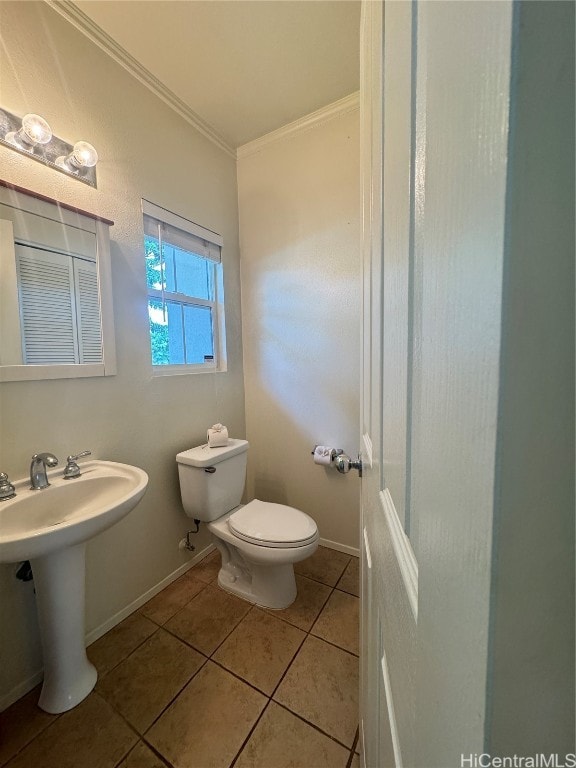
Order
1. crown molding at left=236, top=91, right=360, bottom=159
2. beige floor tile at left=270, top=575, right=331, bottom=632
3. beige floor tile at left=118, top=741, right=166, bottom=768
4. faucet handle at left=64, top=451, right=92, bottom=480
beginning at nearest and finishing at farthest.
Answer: beige floor tile at left=118, top=741, right=166, bottom=768, faucet handle at left=64, top=451, right=92, bottom=480, beige floor tile at left=270, top=575, right=331, bottom=632, crown molding at left=236, top=91, right=360, bottom=159

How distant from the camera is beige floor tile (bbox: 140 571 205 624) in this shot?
1.40 metres

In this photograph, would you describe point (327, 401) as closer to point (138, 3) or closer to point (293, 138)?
point (293, 138)

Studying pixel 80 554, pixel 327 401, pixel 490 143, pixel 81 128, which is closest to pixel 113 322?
pixel 81 128

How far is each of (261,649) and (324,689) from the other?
0.95ft

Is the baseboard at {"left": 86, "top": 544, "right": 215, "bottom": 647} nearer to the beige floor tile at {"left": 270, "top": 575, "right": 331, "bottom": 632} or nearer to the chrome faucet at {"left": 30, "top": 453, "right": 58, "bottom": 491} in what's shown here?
the beige floor tile at {"left": 270, "top": 575, "right": 331, "bottom": 632}

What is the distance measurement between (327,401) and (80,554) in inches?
53.2

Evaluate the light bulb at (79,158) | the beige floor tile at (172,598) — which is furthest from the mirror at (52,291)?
the beige floor tile at (172,598)

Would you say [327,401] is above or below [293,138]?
below

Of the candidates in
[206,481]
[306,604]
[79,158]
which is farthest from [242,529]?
[79,158]

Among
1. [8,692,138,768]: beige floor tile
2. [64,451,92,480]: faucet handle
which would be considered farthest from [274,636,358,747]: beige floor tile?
[64,451,92,480]: faucet handle

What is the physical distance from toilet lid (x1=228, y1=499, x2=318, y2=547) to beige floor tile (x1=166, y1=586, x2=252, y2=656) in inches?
15.8

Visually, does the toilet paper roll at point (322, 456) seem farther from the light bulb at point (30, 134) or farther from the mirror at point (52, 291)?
the light bulb at point (30, 134)

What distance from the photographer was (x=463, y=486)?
0.61 feet

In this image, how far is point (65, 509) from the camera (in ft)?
3.49
